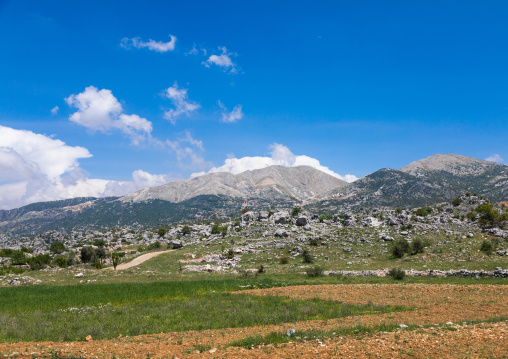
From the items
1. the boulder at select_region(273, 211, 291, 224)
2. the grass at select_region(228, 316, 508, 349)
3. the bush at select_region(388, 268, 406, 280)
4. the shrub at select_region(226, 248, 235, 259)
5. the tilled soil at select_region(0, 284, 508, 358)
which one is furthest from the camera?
the boulder at select_region(273, 211, 291, 224)

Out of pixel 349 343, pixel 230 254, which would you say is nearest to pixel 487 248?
pixel 349 343

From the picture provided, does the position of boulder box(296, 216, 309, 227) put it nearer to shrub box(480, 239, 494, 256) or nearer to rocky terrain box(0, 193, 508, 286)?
rocky terrain box(0, 193, 508, 286)

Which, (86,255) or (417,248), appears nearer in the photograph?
(417,248)

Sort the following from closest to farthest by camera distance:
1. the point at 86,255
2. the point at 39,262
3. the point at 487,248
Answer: the point at 487,248, the point at 39,262, the point at 86,255

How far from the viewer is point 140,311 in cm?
2152

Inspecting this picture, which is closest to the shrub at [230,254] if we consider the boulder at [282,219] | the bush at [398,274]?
the boulder at [282,219]

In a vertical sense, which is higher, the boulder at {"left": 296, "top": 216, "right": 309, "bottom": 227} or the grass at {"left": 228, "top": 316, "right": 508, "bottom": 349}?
the boulder at {"left": 296, "top": 216, "right": 309, "bottom": 227}

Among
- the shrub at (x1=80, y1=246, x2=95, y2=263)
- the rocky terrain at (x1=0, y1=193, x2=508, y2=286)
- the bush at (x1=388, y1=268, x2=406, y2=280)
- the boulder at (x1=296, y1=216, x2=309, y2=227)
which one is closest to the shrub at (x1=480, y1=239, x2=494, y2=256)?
the rocky terrain at (x1=0, y1=193, x2=508, y2=286)

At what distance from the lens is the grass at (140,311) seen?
16.9 metres

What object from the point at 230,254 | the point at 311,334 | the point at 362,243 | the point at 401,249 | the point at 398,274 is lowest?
the point at 230,254

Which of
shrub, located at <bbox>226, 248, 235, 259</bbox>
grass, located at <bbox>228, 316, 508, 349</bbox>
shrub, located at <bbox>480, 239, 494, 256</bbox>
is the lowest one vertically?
shrub, located at <bbox>226, 248, 235, 259</bbox>

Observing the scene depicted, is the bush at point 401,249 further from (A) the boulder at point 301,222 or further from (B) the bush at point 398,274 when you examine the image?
(A) the boulder at point 301,222

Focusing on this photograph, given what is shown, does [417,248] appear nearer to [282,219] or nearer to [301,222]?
[301,222]

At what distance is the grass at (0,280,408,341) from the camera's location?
1688 cm
